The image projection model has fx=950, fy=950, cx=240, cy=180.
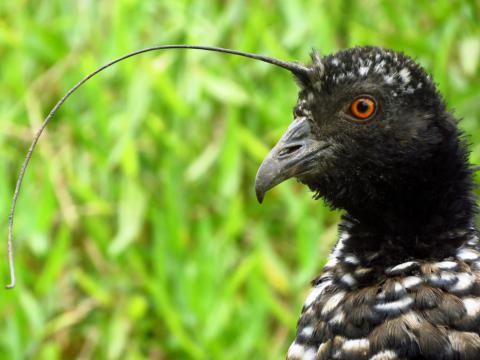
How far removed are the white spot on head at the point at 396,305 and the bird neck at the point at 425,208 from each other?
115 millimetres

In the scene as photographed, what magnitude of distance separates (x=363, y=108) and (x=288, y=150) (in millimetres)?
168

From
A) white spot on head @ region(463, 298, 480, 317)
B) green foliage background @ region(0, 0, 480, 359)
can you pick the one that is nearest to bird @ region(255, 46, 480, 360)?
white spot on head @ region(463, 298, 480, 317)

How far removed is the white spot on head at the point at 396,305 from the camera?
1.69m

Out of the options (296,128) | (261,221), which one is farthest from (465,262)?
(261,221)

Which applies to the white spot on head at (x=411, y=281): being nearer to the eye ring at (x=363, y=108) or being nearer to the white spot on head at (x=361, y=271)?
the white spot on head at (x=361, y=271)

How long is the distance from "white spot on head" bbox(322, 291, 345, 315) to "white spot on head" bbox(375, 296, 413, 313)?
0.30 ft

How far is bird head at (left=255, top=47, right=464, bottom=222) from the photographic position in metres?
1.82

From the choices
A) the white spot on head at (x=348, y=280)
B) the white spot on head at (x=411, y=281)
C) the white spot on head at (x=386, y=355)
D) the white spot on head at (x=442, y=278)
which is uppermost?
the white spot on head at (x=348, y=280)

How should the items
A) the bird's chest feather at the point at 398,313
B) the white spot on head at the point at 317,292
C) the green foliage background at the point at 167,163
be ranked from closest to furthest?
the bird's chest feather at the point at 398,313 → the white spot on head at the point at 317,292 → the green foliage background at the point at 167,163

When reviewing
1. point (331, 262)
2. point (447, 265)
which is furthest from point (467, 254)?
point (331, 262)

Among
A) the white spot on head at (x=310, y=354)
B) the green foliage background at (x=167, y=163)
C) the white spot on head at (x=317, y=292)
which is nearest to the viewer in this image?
the white spot on head at (x=310, y=354)

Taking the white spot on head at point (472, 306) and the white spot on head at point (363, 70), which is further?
the white spot on head at point (363, 70)

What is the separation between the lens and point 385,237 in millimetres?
1829

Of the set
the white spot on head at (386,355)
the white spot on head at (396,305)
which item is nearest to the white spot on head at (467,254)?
the white spot on head at (396,305)
